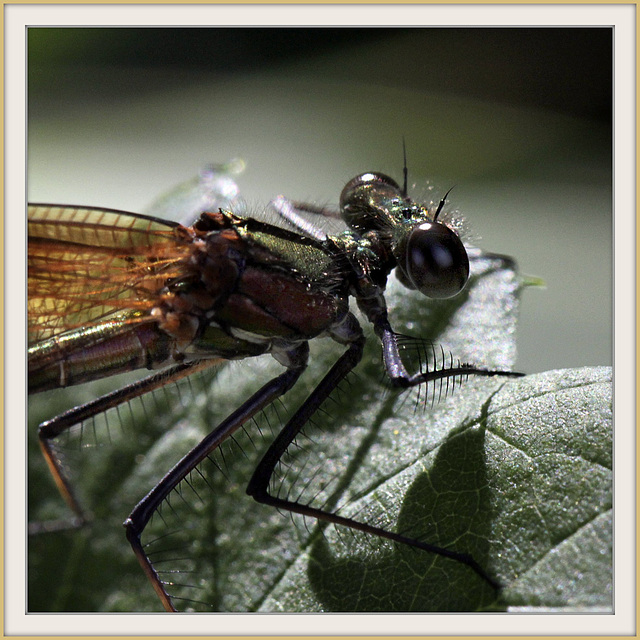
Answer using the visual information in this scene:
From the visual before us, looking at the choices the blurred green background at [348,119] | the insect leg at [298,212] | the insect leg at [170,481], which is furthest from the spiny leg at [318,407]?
the blurred green background at [348,119]

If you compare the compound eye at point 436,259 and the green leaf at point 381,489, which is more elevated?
the compound eye at point 436,259

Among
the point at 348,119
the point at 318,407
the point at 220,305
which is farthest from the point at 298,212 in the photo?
the point at 348,119

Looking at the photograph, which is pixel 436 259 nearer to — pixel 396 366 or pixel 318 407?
pixel 396 366

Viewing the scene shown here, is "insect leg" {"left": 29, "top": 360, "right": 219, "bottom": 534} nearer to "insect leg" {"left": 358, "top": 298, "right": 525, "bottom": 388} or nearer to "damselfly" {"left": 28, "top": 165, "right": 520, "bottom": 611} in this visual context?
"damselfly" {"left": 28, "top": 165, "right": 520, "bottom": 611}

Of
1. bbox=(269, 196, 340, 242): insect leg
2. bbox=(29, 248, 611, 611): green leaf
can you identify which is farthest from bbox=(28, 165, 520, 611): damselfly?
bbox=(269, 196, 340, 242): insect leg

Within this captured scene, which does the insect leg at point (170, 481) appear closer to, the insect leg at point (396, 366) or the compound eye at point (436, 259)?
the insect leg at point (396, 366)

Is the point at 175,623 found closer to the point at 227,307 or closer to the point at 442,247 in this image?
the point at 227,307
